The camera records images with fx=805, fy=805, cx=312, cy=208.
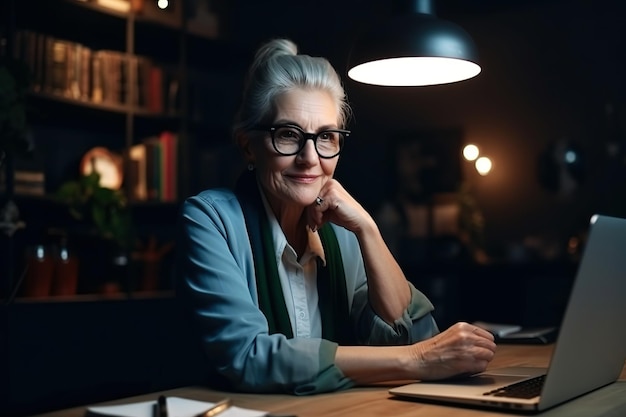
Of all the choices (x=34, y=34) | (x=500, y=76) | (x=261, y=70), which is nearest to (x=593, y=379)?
(x=261, y=70)

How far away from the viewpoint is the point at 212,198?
1.69 m

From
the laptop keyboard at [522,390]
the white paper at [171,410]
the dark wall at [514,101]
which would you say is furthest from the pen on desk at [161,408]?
the dark wall at [514,101]

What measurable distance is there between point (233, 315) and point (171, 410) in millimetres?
351

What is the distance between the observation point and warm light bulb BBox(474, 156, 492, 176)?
16.4ft

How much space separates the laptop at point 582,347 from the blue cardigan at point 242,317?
0.15 m

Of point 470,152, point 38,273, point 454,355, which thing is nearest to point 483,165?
point 470,152

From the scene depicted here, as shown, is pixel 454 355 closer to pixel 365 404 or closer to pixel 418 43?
pixel 365 404

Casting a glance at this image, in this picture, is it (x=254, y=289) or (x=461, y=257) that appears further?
(x=461, y=257)

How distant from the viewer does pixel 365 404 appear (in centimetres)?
127

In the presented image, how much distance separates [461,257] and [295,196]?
3.28 m

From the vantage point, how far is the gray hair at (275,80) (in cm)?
177

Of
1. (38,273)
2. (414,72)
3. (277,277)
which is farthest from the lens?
(38,273)

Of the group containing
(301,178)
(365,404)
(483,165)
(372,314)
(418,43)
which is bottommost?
(365,404)

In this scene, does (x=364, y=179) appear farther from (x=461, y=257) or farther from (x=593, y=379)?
(x=593, y=379)
